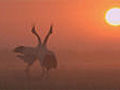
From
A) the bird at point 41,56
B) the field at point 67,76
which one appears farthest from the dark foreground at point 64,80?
the bird at point 41,56

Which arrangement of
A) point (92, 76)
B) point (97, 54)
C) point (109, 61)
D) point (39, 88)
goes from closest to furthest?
point (39, 88) → point (92, 76) → point (109, 61) → point (97, 54)

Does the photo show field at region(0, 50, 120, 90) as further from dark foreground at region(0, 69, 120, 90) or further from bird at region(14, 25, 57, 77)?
bird at region(14, 25, 57, 77)

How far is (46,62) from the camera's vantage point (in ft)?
69.6

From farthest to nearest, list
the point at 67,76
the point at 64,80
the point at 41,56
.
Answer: the point at 41,56
the point at 67,76
the point at 64,80

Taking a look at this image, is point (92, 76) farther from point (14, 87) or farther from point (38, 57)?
point (14, 87)

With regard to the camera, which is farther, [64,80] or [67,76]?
[67,76]

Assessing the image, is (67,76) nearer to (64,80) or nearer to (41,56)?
(64,80)

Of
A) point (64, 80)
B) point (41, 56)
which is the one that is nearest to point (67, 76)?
point (64, 80)

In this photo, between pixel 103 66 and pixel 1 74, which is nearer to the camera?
pixel 1 74

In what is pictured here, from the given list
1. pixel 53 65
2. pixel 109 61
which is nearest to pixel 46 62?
pixel 53 65

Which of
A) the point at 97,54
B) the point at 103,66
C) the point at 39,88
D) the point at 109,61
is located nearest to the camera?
the point at 39,88

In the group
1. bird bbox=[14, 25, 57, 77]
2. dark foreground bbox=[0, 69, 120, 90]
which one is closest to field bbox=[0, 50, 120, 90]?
dark foreground bbox=[0, 69, 120, 90]

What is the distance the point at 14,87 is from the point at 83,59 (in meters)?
10.4

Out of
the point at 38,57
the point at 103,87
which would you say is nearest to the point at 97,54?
the point at 38,57
